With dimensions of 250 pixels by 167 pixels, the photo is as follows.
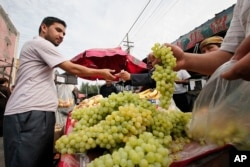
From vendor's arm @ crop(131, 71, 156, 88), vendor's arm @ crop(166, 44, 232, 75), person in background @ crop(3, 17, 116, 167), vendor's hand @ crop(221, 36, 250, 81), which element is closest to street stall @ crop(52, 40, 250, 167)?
vendor's hand @ crop(221, 36, 250, 81)

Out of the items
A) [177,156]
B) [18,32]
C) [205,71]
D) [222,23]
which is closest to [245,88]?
[177,156]

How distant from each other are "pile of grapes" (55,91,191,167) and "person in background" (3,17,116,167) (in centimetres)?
79

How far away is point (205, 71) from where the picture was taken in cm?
139

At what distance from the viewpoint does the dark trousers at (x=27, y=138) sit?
1.70 meters

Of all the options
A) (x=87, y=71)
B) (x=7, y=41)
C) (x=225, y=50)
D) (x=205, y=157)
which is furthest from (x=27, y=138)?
(x=7, y=41)

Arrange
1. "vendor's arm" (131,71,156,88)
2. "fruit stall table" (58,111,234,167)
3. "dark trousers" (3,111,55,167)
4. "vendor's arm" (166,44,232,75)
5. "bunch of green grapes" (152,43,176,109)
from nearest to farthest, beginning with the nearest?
1. "fruit stall table" (58,111,234,167)
2. "bunch of green grapes" (152,43,176,109)
3. "vendor's arm" (166,44,232,75)
4. "dark trousers" (3,111,55,167)
5. "vendor's arm" (131,71,156,88)

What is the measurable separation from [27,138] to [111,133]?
4.00ft

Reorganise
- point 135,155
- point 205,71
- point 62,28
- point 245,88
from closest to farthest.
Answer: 1. point 135,155
2. point 245,88
3. point 205,71
4. point 62,28

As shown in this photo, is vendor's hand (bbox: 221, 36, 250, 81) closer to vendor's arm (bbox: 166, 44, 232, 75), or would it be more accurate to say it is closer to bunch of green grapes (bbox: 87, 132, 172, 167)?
bunch of green grapes (bbox: 87, 132, 172, 167)

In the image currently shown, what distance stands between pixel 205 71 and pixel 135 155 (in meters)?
0.96

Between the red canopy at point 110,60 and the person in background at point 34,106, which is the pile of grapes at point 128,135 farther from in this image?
the red canopy at point 110,60

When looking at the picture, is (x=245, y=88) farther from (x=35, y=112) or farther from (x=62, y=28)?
(x=62, y=28)

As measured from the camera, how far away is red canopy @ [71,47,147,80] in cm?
570

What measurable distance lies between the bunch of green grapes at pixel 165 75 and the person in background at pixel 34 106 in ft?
2.82
